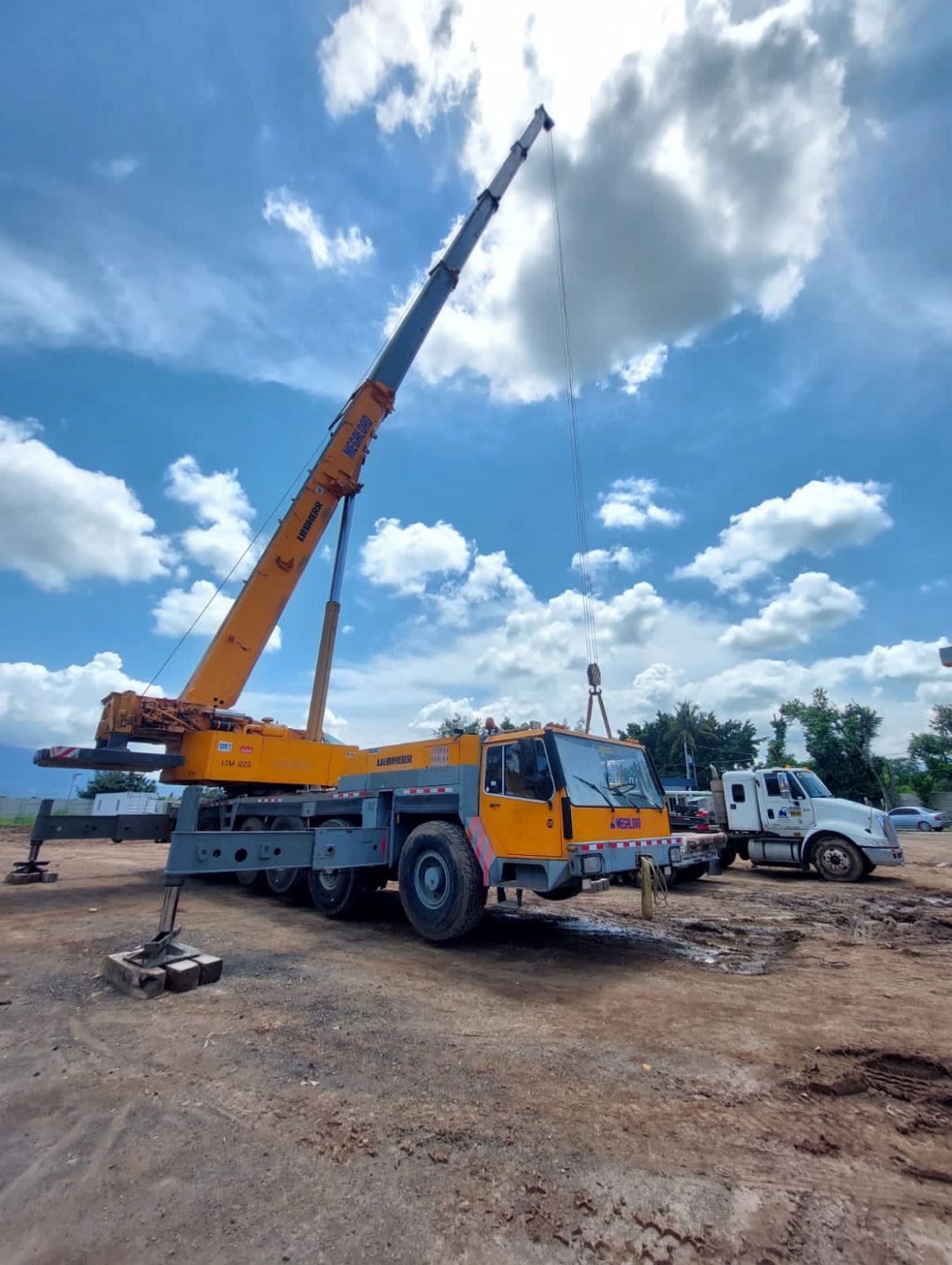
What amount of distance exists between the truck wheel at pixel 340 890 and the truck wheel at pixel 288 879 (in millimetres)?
593

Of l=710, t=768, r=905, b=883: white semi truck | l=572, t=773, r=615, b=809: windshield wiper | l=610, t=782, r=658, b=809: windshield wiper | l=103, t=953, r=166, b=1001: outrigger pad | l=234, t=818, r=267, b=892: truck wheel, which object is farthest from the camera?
l=710, t=768, r=905, b=883: white semi truck

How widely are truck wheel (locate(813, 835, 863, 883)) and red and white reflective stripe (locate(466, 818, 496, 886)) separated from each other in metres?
10.2

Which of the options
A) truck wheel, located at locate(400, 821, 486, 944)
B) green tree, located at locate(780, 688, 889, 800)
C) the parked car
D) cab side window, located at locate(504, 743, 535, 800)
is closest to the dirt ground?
truck wheel, located at locate(400, 821, 486, 944)

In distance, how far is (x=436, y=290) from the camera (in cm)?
1291

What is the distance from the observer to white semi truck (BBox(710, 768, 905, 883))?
1204cm

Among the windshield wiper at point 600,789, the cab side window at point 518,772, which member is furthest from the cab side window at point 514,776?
the windshield wiper at point 600,789

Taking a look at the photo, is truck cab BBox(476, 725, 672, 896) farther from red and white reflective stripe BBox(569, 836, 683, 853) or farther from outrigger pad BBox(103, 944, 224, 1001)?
outrigger pad BBox(103, 944, 224, 1001)

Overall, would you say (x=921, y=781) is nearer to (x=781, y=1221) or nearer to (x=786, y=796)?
(x=786, y=796)

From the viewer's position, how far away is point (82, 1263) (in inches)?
77.9

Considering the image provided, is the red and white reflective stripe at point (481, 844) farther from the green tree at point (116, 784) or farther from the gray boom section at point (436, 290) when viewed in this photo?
the green tree at point (116, 784)

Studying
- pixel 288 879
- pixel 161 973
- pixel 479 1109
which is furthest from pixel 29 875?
pixel 479 1109

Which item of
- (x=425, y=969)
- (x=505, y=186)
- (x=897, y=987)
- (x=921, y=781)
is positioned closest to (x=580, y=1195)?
(x=425, y=969)

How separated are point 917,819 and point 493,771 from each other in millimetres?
38295

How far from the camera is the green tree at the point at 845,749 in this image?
43.8 metres
